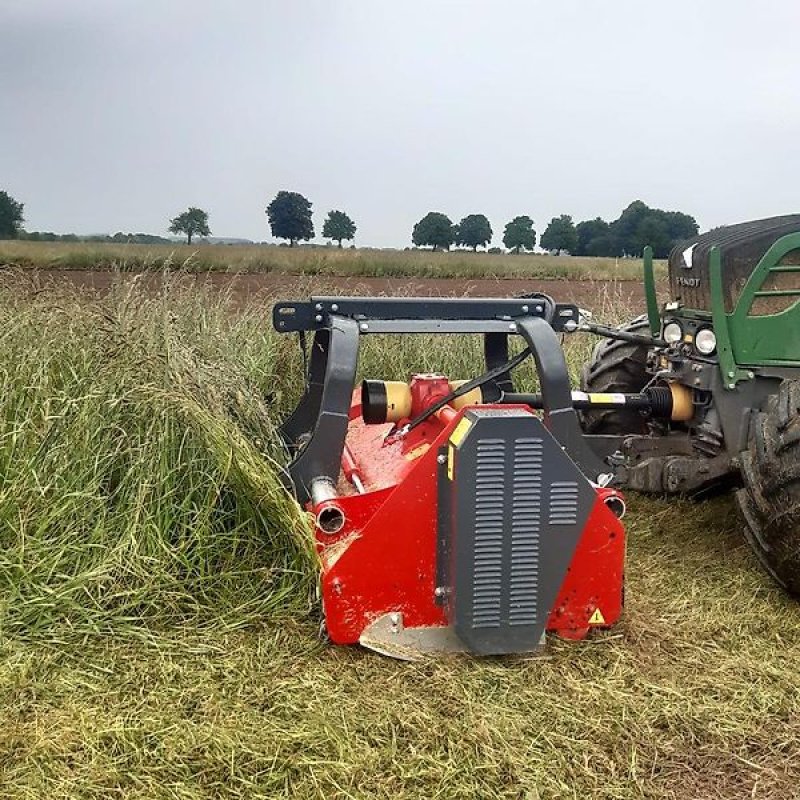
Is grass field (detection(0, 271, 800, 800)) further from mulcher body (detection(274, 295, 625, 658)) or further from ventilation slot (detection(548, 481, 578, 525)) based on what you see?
ventilation slot (detection(548, 481, 578, 525))

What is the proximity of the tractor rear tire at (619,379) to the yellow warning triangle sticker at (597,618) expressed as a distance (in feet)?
6.91

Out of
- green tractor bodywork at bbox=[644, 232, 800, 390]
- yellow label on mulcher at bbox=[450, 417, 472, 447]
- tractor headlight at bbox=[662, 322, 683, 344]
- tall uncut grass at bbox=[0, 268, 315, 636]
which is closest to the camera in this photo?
yellow label on mulcher at bbox=[450, 417, 472, 447]

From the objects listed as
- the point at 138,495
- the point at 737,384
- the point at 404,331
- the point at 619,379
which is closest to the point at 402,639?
the point at 404,331

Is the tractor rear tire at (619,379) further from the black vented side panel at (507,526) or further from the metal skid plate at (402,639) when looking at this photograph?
the metal skid plate at (402,639)

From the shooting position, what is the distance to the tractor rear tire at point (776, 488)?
11.4 ft

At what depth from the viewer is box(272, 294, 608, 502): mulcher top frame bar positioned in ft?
10.3

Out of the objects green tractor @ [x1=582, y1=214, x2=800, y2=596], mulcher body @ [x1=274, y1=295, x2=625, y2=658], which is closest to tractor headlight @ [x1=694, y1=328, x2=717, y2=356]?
green tractor @ [x1=582, y1=214, x2=800, y2=596]

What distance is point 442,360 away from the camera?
7133 mm

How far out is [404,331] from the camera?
3312 millimetres

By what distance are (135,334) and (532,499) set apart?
7.33 ft

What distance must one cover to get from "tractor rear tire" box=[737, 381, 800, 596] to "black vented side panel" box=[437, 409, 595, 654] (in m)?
0.97

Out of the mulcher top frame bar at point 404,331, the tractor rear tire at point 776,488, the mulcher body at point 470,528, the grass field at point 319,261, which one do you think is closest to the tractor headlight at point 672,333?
the tractor rear tire at point 776,488

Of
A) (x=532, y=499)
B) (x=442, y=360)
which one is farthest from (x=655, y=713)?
(x=442, y=360)

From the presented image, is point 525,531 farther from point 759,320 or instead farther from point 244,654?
point 759,320
